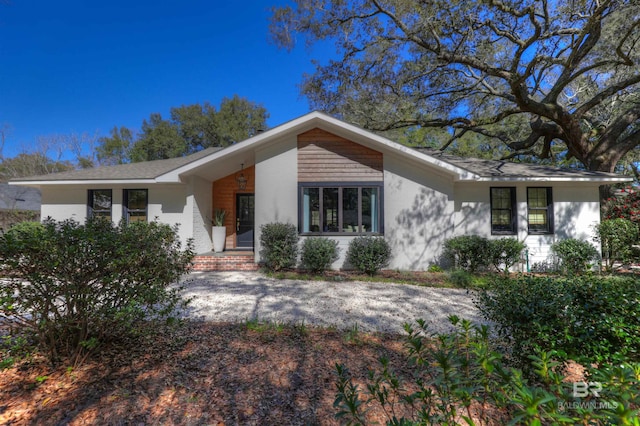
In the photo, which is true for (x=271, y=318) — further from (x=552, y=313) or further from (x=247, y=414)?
(x=552, y=313)

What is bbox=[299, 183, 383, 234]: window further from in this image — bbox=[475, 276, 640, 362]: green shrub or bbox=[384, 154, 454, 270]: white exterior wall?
bbox=[475, 276, 640, 362]: green shrub

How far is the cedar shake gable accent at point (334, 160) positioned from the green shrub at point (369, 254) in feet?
6.33

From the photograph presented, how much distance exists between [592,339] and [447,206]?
6794 millimetres

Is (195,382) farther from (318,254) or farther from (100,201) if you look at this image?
(100,201)

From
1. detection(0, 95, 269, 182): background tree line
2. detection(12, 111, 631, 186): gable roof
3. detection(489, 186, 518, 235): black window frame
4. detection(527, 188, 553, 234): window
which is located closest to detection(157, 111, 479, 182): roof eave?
detection(12, 111, 631, 186): gable roof

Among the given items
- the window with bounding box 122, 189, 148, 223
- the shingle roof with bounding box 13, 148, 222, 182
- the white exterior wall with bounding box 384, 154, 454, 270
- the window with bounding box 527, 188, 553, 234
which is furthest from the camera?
the window with bounding box 122, 189, 148, 223

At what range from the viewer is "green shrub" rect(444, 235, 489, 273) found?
7.53 m

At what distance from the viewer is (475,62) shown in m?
8.97

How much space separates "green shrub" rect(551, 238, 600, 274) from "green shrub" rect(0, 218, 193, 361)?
9.97 meters

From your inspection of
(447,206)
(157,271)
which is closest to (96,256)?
(157,271)

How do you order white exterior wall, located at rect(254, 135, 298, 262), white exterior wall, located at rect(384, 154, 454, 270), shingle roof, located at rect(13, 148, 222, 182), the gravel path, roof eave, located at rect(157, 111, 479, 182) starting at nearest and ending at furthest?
the gravel path, roof eave, located at rect(157, 111, 479, 182), white exterior wall, located at rect(384, 154, 454, 270), white exterior wall, located at rect(254, 135, 298, 262), shingle roof, located at rect(13, 148, 222, 182)

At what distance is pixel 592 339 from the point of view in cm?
194

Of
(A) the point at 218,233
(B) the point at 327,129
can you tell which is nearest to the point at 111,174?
(A) the point at 218,233

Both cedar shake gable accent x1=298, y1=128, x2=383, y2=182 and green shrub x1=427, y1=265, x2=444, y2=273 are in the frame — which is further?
cedar shake gable accent x1=298, y1=128, x2=383, y2=182
